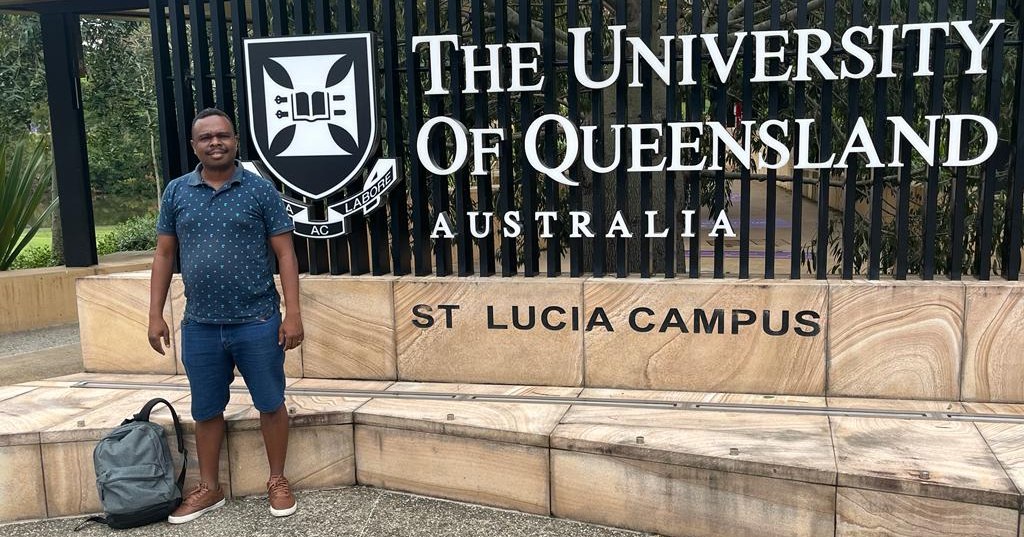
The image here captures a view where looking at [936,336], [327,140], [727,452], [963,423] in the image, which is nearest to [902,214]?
[936,336]

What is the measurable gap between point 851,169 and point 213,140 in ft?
10.2

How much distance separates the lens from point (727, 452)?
3.70 meters

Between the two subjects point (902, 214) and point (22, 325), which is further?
point (22, 325)

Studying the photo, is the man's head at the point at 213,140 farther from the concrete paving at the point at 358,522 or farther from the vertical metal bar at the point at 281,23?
the concrete paving at the point at 358,522

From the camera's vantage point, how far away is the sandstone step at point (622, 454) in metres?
3.46

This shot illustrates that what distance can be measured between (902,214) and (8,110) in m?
14.4

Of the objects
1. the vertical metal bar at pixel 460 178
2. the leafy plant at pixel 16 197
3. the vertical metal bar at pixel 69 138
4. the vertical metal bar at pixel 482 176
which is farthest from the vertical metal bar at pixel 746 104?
the leafy plant at pixel 16 197

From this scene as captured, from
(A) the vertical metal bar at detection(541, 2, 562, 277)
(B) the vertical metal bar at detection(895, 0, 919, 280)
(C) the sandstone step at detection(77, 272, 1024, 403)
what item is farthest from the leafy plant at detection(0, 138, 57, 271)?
(B) the vertical metal bar at detection(895, 0, 919, 280)

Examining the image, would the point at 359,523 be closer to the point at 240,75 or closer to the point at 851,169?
the point at 240,75

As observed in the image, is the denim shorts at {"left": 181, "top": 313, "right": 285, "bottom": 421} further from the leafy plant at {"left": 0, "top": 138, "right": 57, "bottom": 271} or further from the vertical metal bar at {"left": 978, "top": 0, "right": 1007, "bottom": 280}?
the leafy plant at {"left": 0, "top": 138, "right": 57, "bottom": 271}

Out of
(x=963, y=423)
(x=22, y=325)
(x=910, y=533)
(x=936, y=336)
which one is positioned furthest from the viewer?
(x=22, y=325)

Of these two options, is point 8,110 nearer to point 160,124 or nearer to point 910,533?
point 160,124

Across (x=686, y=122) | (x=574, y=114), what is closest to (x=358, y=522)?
(x=574, y=114)

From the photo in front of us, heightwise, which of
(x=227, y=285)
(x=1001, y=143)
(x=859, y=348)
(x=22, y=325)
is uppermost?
(x=1001, y=143)
